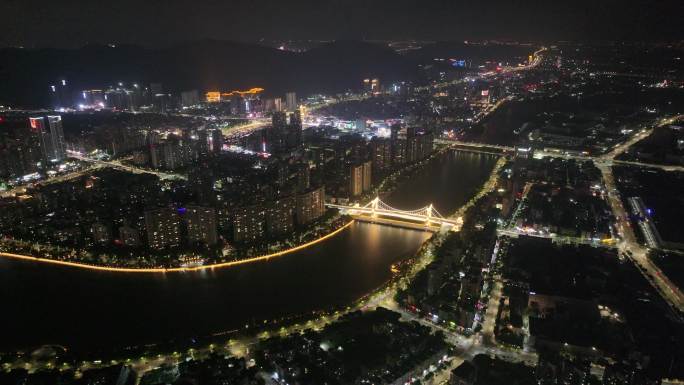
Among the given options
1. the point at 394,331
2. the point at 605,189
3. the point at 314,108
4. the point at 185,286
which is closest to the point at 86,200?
the point at 185,286

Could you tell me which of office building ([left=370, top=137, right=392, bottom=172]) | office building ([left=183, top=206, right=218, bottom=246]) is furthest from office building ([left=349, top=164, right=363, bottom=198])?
office building ([left=183, top=206, right=218, bottom=246])

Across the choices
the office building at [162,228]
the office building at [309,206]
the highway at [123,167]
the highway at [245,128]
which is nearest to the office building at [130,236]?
the office building at [162,228]

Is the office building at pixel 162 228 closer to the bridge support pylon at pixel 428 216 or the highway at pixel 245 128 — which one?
the bridge support pylon at pixel 428 216

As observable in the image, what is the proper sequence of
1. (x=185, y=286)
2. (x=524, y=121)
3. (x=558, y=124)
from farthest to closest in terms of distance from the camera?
(x=524, y=121)
(x=558, y=124)
(x=185, y=286)

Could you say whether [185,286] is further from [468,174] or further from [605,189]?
[605,189]

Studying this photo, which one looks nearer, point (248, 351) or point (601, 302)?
point (248, 351)

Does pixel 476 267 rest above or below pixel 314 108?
below
